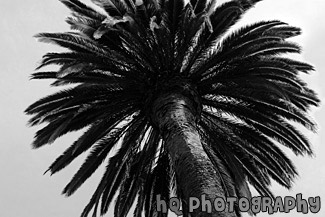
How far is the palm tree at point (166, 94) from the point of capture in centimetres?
1313

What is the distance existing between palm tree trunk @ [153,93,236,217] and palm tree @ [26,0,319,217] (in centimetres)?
6

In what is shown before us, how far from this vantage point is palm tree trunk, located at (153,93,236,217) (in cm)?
993

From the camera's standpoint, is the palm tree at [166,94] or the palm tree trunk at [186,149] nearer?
the palm tree trunk at [186,149]

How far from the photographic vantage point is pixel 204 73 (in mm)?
Answer: 13797

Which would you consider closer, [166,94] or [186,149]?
[186,149]

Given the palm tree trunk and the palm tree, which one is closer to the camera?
the palm tree trunk

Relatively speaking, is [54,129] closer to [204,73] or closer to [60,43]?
[60,43]

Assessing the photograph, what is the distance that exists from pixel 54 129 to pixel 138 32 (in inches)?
143

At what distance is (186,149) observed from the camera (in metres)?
10.9

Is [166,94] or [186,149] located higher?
[166,94]

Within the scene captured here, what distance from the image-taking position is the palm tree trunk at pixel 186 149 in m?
9.93

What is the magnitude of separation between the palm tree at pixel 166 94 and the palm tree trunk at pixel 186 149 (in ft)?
0.18

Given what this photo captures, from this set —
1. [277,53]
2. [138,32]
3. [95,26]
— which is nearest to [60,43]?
[95,26]

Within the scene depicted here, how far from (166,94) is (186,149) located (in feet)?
7.56
